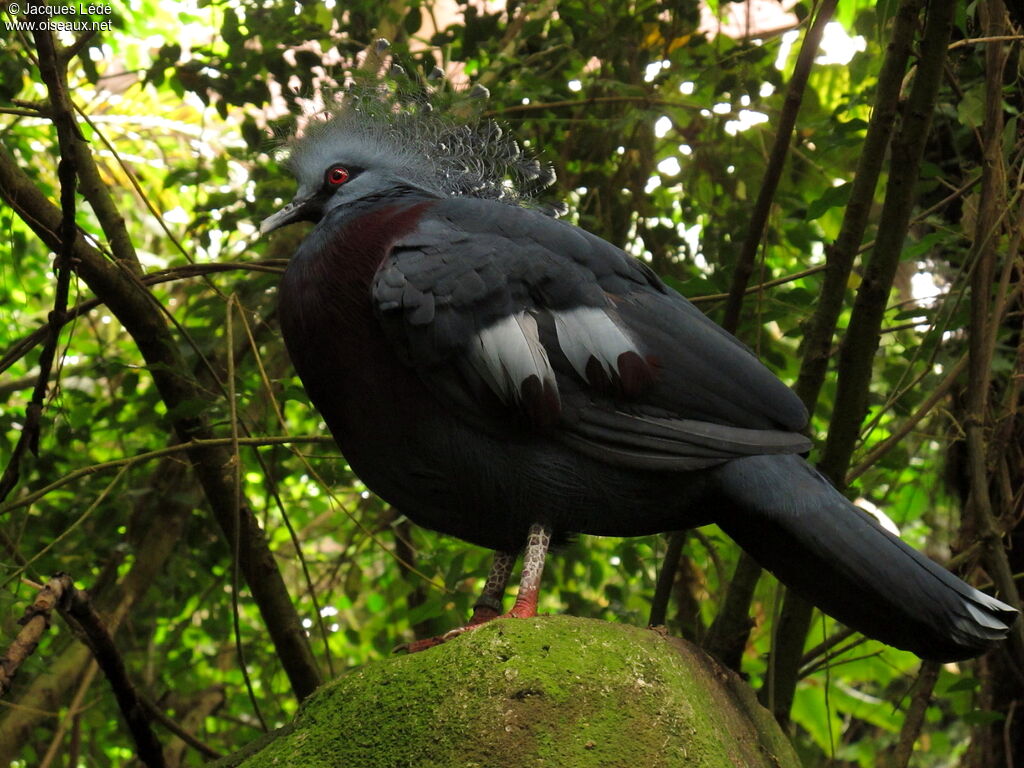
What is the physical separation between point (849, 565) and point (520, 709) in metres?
0.76

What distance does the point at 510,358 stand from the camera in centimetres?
224

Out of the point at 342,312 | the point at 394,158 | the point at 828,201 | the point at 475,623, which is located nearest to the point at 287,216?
the point at 394,158

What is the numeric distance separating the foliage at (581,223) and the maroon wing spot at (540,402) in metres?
1.06

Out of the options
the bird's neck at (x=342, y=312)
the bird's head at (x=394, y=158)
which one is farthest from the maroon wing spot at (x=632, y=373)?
the bird's head at (x=394, y=158)

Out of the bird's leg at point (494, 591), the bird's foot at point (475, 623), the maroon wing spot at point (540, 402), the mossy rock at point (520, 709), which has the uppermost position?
the maroon wing spot at point (540, 402)

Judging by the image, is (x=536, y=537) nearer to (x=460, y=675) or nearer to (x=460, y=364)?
(x=460, y=364)

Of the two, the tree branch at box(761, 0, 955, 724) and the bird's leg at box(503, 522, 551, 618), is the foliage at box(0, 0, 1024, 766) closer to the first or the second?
the tree branch at box(761, 0, 955, 724)

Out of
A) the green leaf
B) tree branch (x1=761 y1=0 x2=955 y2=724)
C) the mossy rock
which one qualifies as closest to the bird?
the mossy rock

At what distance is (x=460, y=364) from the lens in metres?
2.27

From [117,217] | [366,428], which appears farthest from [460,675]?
[117,217]

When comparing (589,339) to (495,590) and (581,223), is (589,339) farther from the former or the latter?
(581,223)

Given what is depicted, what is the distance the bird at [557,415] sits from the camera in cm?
219

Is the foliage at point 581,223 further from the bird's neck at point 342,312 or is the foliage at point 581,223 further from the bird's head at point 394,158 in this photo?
the bird's neck at point 342,312

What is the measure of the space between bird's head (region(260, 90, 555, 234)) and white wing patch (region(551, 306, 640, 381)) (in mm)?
696
